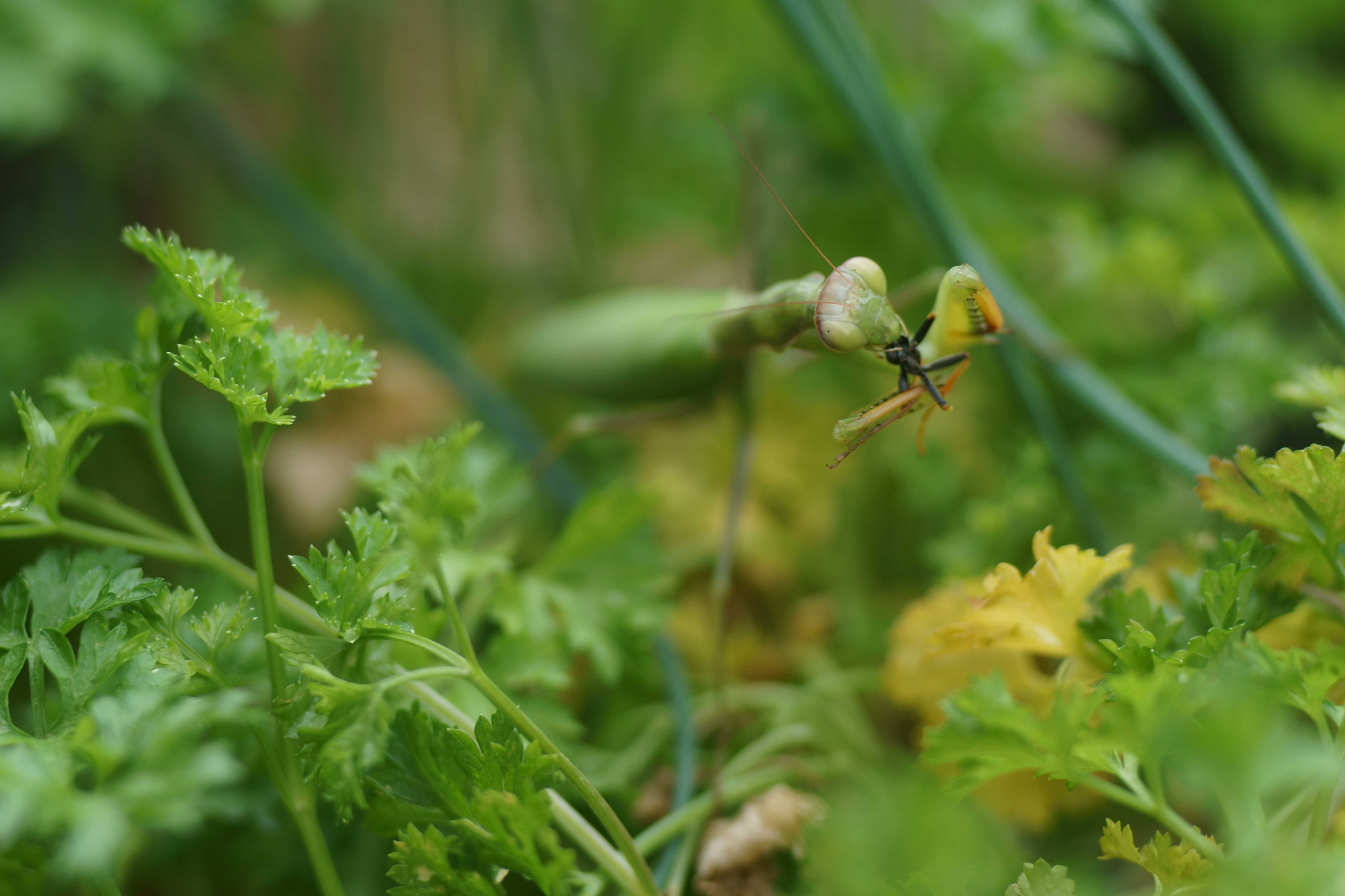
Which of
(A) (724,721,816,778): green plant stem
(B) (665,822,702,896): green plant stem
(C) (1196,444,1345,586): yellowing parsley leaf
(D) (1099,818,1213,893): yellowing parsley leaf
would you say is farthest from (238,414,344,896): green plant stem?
(C) (1196,444,1345,586): yellowing parsley leaf

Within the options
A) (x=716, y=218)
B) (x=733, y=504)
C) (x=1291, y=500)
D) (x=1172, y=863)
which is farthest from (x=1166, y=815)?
(x=716, y=218)

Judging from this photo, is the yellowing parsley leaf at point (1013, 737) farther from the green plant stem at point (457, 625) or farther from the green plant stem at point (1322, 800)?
the green plant stem at point (457, 625)

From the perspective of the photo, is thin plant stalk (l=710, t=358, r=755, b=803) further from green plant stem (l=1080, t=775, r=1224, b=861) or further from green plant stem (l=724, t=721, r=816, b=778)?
green plant stem (l=1080, t=775, r=1224, b=861)

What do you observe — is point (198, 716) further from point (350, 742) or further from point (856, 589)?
point (856, 589)

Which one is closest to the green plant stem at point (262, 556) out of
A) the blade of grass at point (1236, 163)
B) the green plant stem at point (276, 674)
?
the green plant stem at point (276, 674)

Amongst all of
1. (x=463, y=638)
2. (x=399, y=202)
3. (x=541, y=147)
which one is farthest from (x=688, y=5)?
(x=463, y=638)

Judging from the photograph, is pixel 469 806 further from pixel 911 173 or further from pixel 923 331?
pixel 911 173
